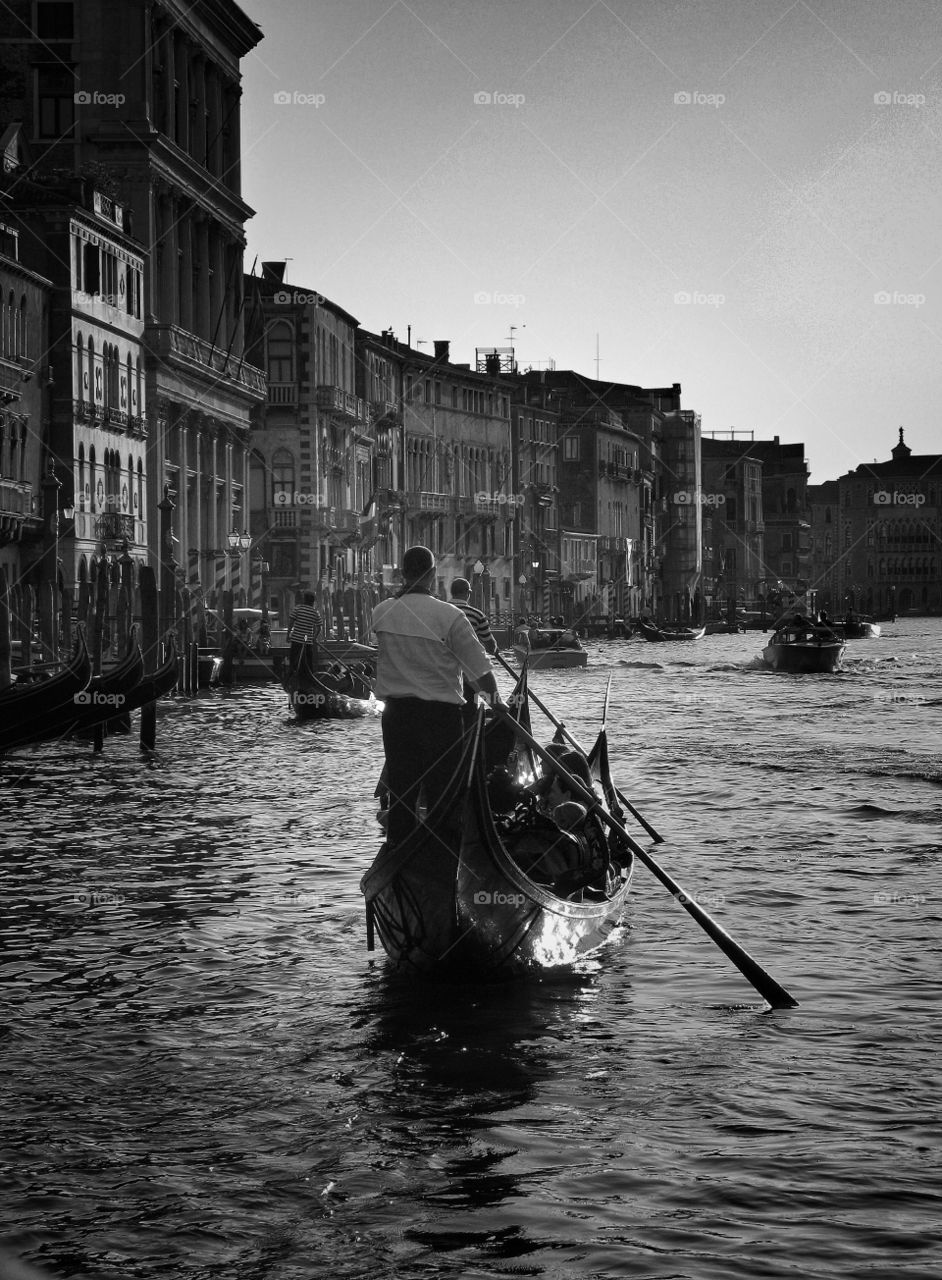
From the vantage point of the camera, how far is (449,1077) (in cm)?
684

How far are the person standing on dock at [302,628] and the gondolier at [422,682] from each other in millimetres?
17517

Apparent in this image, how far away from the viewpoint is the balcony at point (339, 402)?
5428cm

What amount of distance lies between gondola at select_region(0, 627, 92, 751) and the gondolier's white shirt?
9953 mm

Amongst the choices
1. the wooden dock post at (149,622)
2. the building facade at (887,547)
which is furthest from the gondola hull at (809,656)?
the building facade at (887,547)

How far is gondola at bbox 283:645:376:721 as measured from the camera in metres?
26.4

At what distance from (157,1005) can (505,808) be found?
1.95 meters

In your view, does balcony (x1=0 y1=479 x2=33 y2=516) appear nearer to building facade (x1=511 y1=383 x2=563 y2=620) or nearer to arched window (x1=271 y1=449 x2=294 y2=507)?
arched window (x1=271 y1=449 x2=294 y2=507)

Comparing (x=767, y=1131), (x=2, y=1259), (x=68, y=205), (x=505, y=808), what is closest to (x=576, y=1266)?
(x=767, y=1131)

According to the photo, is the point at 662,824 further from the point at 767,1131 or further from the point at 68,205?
the point at 68,205

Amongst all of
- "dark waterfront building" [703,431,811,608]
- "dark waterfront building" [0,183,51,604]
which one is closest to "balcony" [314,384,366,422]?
"dark waterfront building" [0,183,51,604]

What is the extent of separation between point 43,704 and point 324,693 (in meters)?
9.14

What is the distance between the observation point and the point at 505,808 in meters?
9.05

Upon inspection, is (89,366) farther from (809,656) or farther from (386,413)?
(386,413)

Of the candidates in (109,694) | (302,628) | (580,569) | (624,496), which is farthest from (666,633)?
(109,694)
